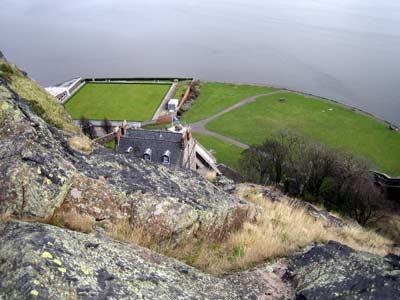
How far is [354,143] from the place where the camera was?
153ft

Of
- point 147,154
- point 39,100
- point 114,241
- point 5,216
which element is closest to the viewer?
point 5,216

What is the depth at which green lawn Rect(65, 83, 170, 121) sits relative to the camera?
54000 millimetres

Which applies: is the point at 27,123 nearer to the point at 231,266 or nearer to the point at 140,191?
the point at 140,191

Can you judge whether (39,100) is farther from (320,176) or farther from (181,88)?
(181,88)

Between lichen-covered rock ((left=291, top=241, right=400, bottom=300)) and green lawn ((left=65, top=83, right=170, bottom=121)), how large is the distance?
46.5 meters

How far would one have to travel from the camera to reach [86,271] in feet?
16.3

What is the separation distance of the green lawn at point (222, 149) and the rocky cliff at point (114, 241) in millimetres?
29656

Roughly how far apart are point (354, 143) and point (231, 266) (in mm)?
43587

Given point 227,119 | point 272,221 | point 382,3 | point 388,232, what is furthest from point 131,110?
point 382,3

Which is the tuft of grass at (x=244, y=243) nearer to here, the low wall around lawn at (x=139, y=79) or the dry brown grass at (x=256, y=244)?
the dry brown grass at (x=256, y=244)

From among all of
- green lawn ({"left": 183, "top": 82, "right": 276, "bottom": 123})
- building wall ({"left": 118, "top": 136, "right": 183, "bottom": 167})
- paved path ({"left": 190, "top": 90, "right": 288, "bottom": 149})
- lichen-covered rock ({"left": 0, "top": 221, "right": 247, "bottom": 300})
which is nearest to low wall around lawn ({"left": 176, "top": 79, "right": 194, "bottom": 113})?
green lawn ({"left": 183, "top": 82, "right": 276, "bottom": 123})

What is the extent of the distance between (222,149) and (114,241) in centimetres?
3794

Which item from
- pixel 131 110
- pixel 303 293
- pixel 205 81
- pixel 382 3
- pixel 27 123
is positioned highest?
pixel 382 3

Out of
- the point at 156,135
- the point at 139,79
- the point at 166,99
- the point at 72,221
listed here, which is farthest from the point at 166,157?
the point at 139,79
